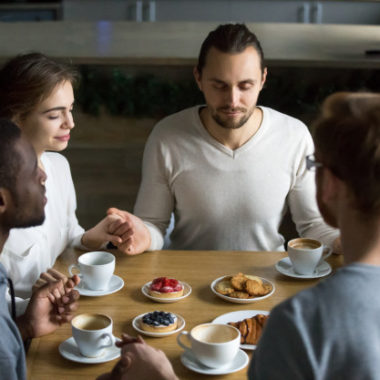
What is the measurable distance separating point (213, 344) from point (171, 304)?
0.36m

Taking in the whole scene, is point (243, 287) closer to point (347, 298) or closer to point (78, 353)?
point (78, 353)

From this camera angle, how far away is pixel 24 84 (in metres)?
1.86

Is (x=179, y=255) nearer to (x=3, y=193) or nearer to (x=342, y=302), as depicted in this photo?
(x=3, y=193)

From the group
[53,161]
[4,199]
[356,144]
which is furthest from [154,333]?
[53,161]

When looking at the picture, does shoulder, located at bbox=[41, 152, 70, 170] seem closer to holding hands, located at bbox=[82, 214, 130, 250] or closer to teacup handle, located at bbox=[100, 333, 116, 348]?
holding hands, located at bbox=[82, 214, 130, 250]

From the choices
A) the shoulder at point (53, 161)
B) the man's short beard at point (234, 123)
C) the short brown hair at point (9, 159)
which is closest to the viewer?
the short brown hair at point (9, 159)

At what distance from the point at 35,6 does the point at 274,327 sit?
567 centimetres

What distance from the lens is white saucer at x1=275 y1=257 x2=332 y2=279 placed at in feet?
5.61

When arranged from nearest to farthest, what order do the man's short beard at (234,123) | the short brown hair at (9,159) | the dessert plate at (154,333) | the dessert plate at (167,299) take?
the short brown hair at (9,159)
the dessert plate at (154,333)
the dessert plate at (167,299)
the man's short beard at (234,123)

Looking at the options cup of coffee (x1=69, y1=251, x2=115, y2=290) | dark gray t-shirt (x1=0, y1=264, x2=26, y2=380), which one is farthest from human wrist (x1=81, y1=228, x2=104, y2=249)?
dark gray t-shirt (x1=0, y1=264, x2=26, y2=380)

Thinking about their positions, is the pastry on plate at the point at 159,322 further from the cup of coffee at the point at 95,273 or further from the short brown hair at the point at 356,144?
the short brown hair at the point at 356,144

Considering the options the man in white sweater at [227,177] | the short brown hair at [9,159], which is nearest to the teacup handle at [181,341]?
the short brown hair at [9,159]

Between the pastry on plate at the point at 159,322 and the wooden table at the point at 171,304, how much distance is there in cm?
2

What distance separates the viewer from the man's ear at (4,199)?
1.18 meters
